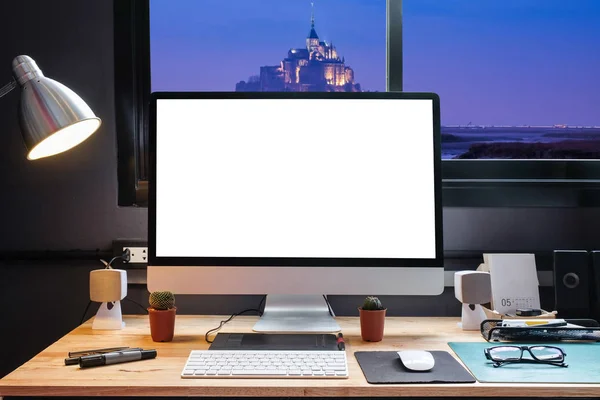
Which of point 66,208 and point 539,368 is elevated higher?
point 66,208

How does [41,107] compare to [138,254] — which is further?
[138,254]

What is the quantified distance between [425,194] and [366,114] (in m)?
0.24

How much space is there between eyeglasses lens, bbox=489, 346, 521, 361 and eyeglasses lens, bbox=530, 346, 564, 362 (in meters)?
0.03

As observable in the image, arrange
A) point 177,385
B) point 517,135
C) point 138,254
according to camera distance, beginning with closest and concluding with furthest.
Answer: point 177,385
point 138,254
point 517,135

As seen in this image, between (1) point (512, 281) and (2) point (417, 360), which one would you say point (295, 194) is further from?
(1) point (512, 281)

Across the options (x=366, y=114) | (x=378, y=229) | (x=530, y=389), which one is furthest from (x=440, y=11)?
(x=530, y=389)

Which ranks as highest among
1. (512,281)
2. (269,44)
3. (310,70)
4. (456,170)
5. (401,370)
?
(269,44)

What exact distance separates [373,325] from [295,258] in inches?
9.4

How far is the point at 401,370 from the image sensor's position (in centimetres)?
111

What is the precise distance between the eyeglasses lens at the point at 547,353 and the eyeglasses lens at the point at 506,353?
31mm

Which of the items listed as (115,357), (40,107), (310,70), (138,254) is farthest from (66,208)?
(310,70)

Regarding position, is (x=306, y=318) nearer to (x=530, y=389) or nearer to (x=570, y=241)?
(x=530, y=389)

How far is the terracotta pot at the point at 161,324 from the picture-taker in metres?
1.31

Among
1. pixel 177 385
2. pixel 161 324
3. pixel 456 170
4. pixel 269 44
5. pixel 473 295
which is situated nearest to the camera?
pixel 177 385
